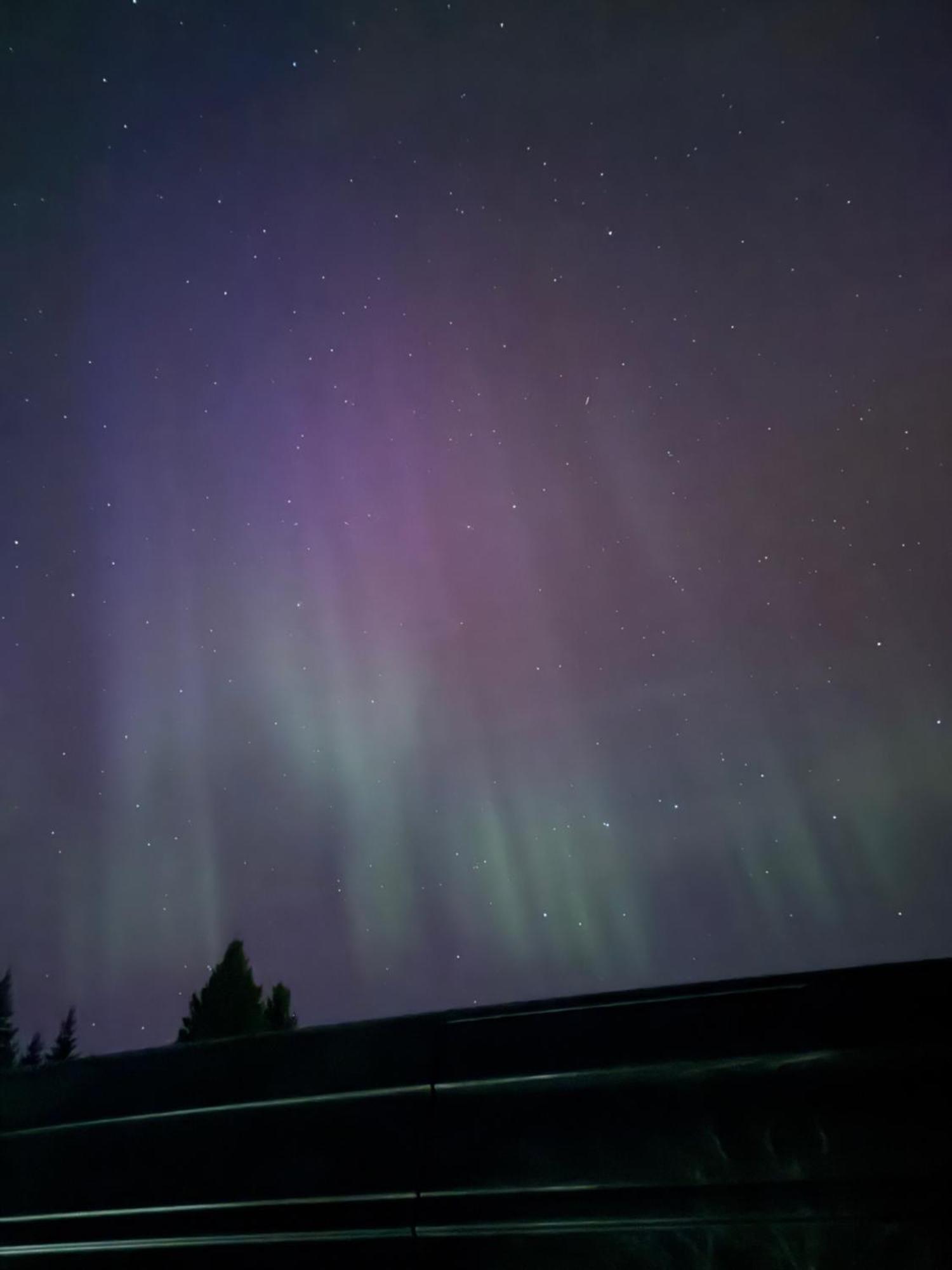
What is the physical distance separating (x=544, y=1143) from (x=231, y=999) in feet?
120

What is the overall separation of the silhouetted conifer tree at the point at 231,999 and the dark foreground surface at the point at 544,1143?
34457 millimetres

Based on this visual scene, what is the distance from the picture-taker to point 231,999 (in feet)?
115

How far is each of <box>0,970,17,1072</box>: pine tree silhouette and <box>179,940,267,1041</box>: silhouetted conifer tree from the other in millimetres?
33038

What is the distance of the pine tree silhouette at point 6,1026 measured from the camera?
62.0 m

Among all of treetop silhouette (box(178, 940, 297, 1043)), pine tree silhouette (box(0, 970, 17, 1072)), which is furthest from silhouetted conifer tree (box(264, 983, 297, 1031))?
pine tree silhouette (box(0, 970, 17, 1072))

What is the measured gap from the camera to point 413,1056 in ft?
8.30

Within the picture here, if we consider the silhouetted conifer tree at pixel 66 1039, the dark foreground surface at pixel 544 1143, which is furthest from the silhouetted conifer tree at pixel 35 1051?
the dark foreground surface at pixel 544 1143

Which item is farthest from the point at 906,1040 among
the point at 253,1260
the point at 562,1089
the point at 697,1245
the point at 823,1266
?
the point at 253,1260

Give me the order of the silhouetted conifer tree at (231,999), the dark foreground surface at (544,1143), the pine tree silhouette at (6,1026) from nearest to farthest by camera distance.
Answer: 1. the dark foreground surface at (544,1143)
2. the silhouetted conifer tree at (231,999)
3. the pine tree silhouette at (6,1026)

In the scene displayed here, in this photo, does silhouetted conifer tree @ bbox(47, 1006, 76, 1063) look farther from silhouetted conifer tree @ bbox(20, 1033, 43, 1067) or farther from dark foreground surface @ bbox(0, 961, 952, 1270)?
dark foreground surface @ bbox(0, 961, 952, 1270)

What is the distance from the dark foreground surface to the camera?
184cm

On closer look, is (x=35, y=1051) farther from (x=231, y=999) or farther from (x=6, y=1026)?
(x=231, y=999)

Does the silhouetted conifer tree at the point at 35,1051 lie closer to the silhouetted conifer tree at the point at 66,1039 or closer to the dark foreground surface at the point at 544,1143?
the silhouetted conifer tree at the point at 66,1039

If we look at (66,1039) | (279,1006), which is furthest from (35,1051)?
(279,1006)
